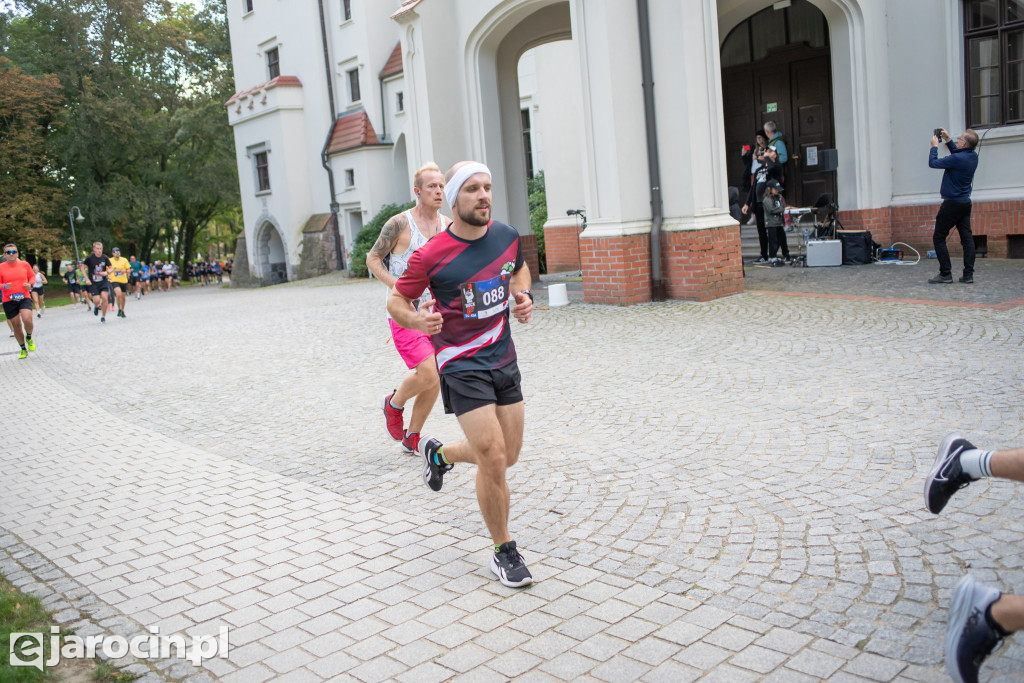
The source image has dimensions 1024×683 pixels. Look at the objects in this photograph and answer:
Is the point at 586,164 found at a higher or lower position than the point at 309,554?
higher

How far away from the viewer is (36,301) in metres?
28.1

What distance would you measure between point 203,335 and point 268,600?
12565 mm

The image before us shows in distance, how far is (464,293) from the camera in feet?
13.2

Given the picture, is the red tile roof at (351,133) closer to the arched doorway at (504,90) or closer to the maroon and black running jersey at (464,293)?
the arched doorway at (504,90)

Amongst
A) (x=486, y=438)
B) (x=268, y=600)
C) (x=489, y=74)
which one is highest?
(x=489, y=74)

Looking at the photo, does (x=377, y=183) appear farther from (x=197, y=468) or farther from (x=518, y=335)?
(x=197, y=468)

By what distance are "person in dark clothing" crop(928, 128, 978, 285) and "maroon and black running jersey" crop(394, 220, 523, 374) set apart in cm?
920

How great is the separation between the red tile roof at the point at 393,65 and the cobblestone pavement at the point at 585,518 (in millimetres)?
22053

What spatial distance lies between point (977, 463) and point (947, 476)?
0.48 ft

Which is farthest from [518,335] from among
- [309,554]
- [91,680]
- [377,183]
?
[377,183]

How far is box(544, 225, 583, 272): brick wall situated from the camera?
19.2 metres

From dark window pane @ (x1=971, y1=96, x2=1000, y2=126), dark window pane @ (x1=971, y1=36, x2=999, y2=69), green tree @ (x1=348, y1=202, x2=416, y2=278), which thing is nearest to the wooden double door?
dark window pane @ (x1=971, y1=96, x2=1000, y2=126)

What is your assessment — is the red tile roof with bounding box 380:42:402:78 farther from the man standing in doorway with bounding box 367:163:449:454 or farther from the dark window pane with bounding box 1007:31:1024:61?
the man standing in doorway with bounding box 367:163:449:454

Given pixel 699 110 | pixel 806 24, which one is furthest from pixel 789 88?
pixel 699 110
